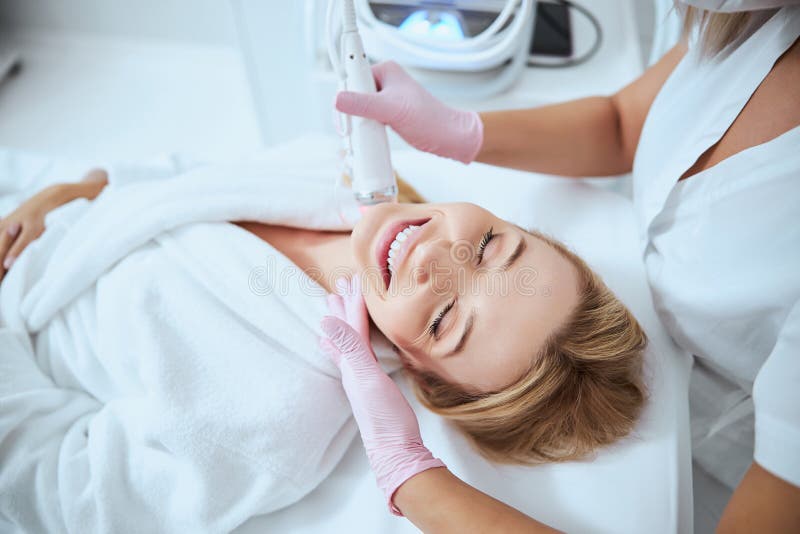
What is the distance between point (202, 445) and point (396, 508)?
0.32m

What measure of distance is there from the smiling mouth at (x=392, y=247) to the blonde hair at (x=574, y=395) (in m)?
0.23

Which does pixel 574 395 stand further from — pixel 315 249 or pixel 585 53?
pixel 585 53

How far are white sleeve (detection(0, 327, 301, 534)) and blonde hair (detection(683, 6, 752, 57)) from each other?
973mm

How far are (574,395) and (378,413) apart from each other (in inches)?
13.0

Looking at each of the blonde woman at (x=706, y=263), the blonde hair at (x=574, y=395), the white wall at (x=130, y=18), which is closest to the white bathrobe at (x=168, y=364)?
the blonde woman at (x=706, y=263)

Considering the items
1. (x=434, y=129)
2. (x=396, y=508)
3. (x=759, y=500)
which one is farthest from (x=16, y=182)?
(x=759, y=500)

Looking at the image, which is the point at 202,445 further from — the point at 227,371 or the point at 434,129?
the point at 434,129

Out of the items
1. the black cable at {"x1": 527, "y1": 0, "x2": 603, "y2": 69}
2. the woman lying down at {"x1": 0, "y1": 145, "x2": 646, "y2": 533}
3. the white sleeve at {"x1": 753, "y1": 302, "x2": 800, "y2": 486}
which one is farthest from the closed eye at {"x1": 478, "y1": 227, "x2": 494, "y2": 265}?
the black cable at {"x1": 527, "y1": 0, "x2": 603, "y2": 69}

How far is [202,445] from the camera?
0.87 metres

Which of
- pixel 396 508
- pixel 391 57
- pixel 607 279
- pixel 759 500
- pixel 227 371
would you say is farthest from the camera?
pixel 391 57

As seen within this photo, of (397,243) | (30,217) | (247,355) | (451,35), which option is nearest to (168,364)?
(247,355)

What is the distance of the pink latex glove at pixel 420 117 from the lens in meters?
1.03

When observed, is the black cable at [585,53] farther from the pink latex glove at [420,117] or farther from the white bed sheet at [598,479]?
the white bed sheet at [598,479]

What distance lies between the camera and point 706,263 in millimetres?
865
